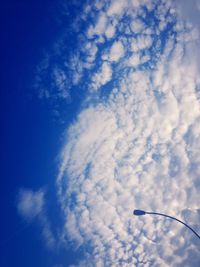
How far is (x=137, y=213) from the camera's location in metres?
13.3

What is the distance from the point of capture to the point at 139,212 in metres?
13.3

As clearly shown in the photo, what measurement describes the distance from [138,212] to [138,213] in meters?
0.05

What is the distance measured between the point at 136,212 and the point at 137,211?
0.24ft

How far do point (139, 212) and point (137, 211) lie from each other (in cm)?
11

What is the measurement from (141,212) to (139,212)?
0.40ft

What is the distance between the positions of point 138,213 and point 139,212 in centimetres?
7

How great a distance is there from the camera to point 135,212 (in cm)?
1334

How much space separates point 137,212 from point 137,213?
50 millimetres

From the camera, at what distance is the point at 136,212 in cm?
1334

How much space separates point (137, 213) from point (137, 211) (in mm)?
98

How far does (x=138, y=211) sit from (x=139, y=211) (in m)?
0.05

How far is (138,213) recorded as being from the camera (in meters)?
13.3

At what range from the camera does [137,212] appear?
1331 centimetres

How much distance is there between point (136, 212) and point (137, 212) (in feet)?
0.17
